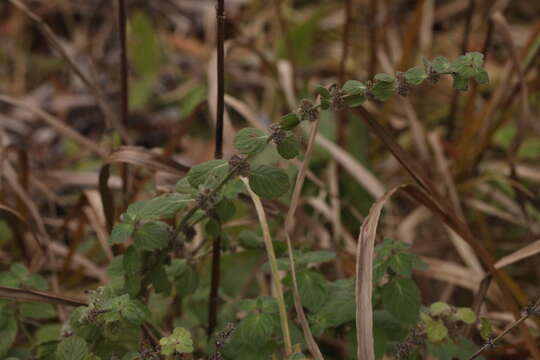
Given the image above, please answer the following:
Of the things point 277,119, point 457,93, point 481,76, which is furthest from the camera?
point 277,119

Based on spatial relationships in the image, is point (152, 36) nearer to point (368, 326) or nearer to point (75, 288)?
point (75, 288)

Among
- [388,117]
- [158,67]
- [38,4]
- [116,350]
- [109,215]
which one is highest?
[38,4]

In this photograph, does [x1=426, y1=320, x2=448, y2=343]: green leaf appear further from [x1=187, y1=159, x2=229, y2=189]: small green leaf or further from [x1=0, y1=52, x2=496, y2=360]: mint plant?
[x1=187, y1=159, x2=229, y2=189]: small green leaf

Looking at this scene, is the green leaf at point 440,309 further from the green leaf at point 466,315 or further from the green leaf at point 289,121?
the green leaf at point 289,121

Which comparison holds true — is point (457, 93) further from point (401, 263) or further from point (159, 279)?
point (159, 279)

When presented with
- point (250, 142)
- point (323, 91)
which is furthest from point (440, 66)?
point (250, 142)

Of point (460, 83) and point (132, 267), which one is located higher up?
point (460, 83)

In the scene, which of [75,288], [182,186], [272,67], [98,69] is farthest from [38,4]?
[182,186]
